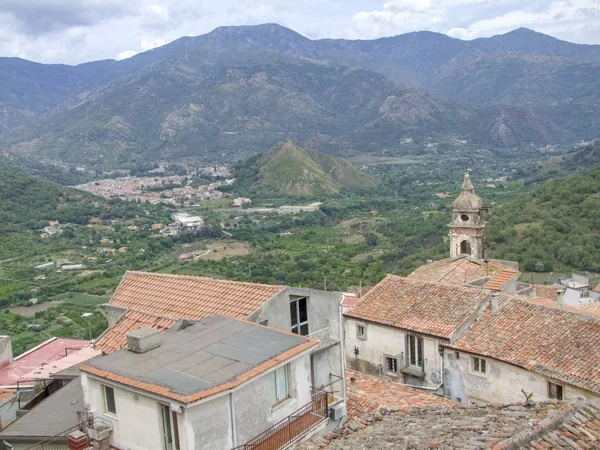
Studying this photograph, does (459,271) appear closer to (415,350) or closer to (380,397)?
(415,350)

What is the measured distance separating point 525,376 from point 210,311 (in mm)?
7504

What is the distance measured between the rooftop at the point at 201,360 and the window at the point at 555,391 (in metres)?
7.32

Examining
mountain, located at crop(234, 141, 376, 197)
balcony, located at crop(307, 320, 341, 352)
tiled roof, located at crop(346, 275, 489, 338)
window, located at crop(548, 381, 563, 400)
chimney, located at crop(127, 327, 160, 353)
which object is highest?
chimney, located at crop(127, 327, 160, 353)

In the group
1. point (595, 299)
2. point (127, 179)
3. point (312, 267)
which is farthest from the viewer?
point (127, 179)

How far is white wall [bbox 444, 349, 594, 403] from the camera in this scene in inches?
545

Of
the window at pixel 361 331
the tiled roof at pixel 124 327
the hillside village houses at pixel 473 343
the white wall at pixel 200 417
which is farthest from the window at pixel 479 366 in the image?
the tiled roof at pixel 124 327

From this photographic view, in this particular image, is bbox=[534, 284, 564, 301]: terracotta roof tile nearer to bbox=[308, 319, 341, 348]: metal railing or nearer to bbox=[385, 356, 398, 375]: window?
bbox=[385, 356, 398, 375]: window

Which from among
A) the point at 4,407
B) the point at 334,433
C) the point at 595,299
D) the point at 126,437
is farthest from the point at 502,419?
the point at 595,299

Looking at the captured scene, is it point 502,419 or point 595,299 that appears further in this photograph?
point 595,299

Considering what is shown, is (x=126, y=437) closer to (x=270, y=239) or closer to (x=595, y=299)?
(x=595, y=299)

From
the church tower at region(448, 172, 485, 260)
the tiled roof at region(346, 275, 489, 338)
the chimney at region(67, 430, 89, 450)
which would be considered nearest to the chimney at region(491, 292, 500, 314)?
the tiled roof at region(346, 275, 489, 338)

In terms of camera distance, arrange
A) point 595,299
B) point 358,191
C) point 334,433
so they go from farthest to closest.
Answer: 1. point 358,191
2. point 595,299
3. point 334,433

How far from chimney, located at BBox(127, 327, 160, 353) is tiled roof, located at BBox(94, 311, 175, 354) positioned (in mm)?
1800

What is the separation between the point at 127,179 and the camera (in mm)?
178000
